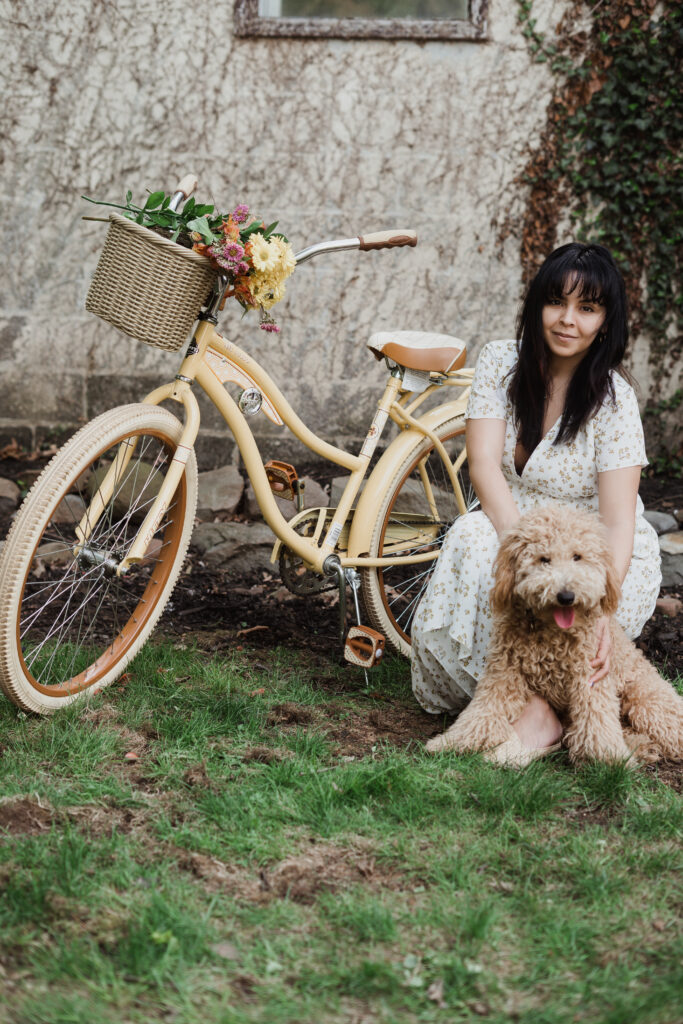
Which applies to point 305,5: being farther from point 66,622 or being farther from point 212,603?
point 66,622

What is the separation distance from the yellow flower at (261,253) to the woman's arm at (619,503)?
118 centimetres

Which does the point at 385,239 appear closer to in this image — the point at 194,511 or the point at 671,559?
the point at 194,511

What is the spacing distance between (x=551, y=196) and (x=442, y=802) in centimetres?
385

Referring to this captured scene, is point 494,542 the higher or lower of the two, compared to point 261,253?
lower

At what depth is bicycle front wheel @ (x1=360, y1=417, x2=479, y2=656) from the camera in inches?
141

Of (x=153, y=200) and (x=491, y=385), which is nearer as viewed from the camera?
(x=153, y=200)

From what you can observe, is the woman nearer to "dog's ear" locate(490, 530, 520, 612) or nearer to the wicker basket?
"dog's ear" locate(490, 530, 520, 612)

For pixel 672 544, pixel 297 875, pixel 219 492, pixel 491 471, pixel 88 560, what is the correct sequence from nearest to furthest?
pixel 297 875 → pixel 88 560 → pixel 491 471 → pixel 672 544 → pixel 219 492

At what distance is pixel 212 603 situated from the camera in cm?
415

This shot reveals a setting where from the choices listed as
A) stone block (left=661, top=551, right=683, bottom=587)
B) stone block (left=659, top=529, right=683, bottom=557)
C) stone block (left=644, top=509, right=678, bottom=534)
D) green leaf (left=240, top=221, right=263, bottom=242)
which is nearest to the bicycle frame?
green leaf (left=240, top=221, right=263, bottom=242)

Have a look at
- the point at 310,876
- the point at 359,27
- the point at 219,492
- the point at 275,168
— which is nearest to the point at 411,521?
the point at 219,492

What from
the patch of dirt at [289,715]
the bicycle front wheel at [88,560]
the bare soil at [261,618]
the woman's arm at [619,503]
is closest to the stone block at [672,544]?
the bare soil at [261,618]

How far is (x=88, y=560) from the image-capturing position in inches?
116

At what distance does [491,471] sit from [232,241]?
102 centimetres
